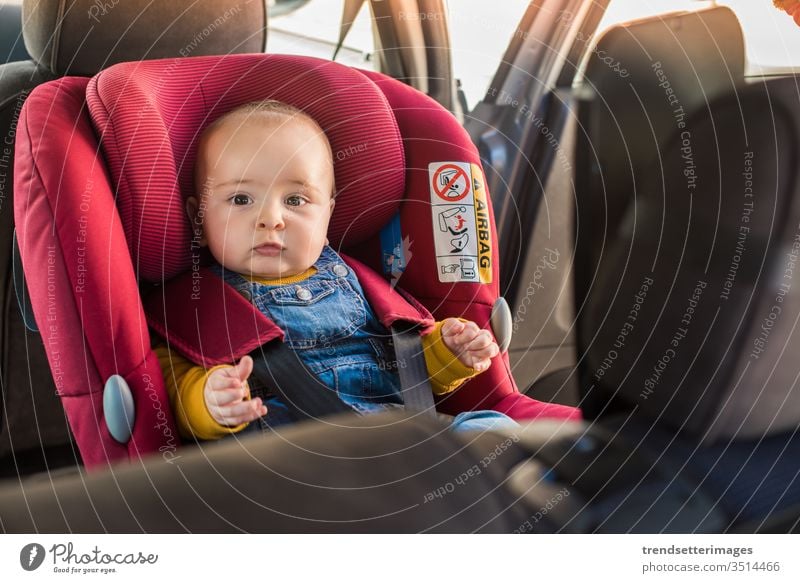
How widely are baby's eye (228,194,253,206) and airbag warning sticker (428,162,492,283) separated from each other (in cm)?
16

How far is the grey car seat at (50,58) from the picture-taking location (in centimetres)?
71

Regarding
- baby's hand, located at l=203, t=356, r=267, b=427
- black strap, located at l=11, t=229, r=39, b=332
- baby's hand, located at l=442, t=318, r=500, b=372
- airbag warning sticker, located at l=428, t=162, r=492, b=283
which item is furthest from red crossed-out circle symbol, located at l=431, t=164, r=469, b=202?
black strap, located at l=11, t=229, r=39, b=332

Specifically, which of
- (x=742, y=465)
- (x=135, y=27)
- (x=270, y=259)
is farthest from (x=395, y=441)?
(x=135, y=27)

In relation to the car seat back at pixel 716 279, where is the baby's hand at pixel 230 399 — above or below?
below

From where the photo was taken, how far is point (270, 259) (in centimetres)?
70

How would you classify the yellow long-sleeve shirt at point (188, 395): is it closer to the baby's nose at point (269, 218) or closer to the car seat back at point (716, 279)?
the baby's nose at point (269, 218)

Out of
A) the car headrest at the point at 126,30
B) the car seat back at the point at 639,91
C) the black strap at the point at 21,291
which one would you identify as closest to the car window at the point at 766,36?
the car seat back at the point at 639,91

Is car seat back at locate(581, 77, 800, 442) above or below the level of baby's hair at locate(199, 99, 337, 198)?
below

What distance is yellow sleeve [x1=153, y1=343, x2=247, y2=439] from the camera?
2.17 ft

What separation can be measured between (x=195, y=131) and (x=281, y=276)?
0.13 m

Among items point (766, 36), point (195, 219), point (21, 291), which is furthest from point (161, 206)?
point (766, 36)

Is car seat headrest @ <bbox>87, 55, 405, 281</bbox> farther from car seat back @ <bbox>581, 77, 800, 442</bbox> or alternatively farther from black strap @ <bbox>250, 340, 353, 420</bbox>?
car seat back @ <bbox>581, 77, 800, 442</bbox>

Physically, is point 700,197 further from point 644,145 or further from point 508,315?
point 508,315

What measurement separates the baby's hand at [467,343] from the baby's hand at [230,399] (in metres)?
0.17
